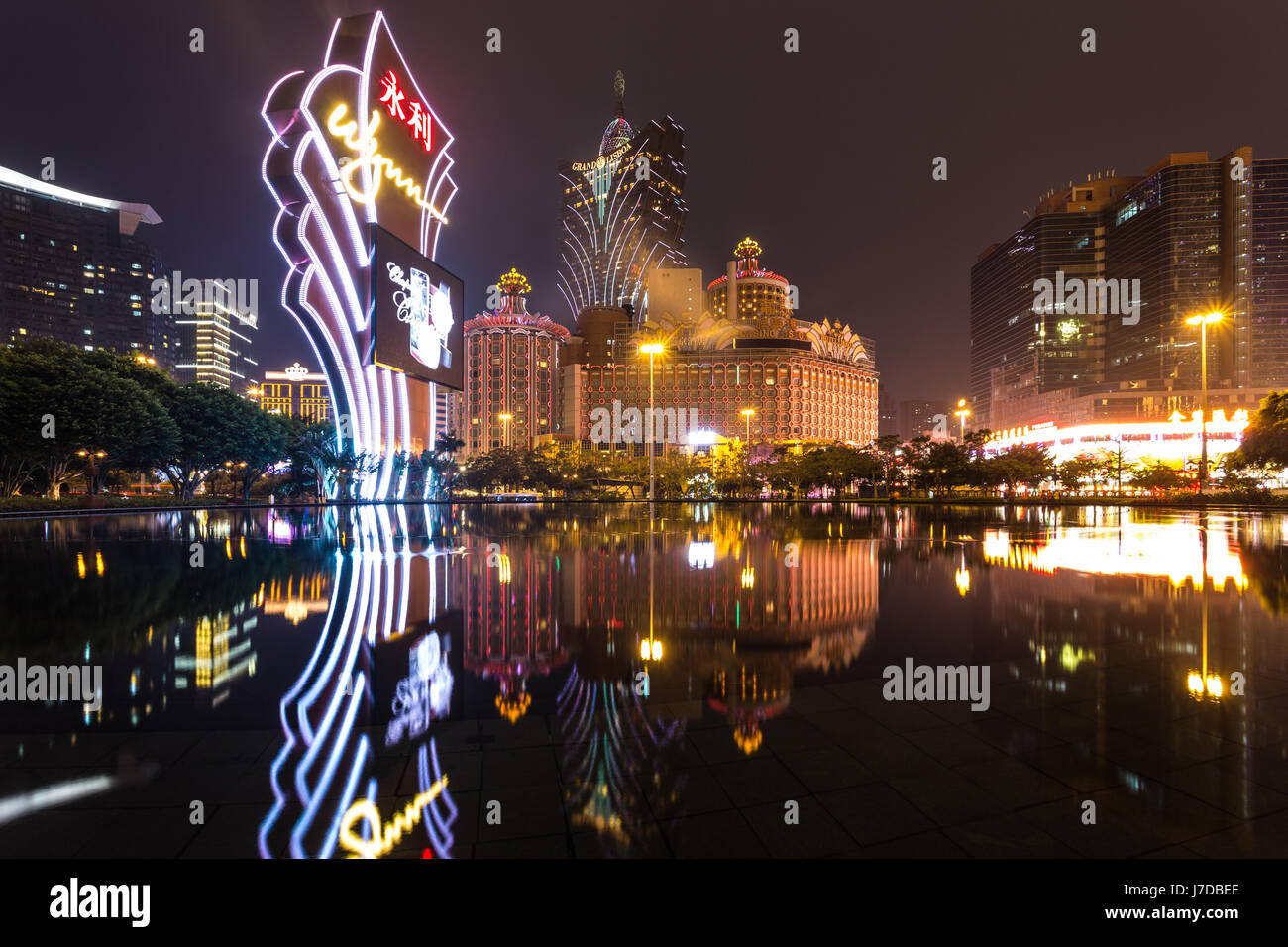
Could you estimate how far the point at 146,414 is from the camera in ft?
134

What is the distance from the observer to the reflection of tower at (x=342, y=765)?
11.6 feet

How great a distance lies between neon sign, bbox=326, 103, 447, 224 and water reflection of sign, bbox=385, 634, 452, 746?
56161 mm

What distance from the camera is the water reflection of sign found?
5164mm

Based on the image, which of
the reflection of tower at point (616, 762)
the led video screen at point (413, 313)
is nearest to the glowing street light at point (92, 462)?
the led video screen at point (413, 313)

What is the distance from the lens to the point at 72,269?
148 m

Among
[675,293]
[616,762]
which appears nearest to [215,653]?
[616,762]

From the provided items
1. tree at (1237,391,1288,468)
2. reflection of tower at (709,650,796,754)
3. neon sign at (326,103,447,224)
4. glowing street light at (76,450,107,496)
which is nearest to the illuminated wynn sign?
neon sign at (326,103,447,224)

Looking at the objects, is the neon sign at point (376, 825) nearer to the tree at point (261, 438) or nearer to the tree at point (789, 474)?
the tree at point (261, 438)

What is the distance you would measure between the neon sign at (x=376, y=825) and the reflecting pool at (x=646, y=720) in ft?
0.07

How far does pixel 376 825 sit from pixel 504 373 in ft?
527

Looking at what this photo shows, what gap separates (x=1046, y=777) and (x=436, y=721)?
4837 millimetres

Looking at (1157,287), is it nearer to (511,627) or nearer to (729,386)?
(729,386)
